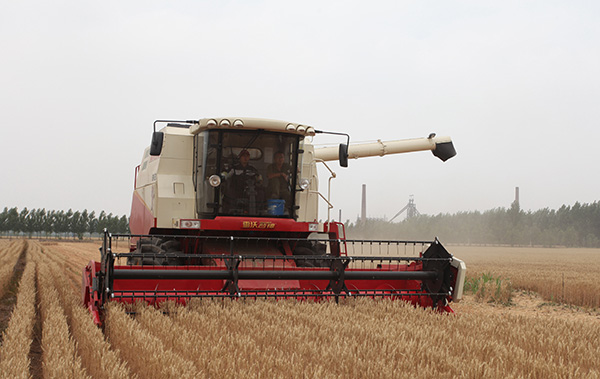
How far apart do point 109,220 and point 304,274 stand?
7108cm

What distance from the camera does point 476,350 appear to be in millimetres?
3775

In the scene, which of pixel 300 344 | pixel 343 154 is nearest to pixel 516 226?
pixel 343 154

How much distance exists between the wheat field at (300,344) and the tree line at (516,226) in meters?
49.9

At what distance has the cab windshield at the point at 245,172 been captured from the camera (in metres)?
6.97

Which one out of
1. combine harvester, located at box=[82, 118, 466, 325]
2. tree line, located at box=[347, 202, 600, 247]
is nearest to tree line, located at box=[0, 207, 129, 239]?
tree line, located at box=[347, 202, 600, 247]

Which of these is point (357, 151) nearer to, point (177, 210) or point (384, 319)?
point (177, 210)

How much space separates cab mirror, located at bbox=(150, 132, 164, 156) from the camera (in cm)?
658

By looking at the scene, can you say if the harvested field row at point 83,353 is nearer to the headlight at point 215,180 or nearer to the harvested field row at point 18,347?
the harvested field row at point 18,347

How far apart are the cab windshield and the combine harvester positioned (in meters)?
0.01

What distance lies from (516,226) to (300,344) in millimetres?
71410

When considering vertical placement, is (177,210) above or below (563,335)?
above

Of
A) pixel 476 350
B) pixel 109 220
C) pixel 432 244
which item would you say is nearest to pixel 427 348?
pixel 476 350

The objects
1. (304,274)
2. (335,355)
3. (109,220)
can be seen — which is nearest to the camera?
(335,355)

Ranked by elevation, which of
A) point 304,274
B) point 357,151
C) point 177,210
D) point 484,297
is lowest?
point 484,297
